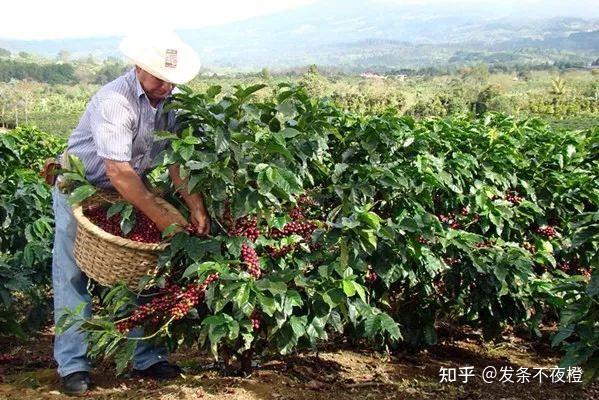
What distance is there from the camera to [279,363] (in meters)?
3.94

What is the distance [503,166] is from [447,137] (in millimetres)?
434

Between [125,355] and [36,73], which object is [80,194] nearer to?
[125,355]

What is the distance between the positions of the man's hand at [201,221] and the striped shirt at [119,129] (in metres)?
0.39

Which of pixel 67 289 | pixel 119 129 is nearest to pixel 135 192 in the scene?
pixel 119 129

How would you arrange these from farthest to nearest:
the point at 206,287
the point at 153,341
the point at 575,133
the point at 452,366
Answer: the point at 575,133 < the point at 452,366 < the point at 153,341 < the point at 206,287

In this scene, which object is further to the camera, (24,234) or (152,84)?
(24,234)

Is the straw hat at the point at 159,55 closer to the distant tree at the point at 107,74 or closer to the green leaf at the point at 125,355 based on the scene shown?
the green leaf at the point at 125,355

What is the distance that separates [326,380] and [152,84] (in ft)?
6.33

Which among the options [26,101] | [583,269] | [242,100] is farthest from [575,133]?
[26,101]

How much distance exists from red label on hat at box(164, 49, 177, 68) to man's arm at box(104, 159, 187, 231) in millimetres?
482

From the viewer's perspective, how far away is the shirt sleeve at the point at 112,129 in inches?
114

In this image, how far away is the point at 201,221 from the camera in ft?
9.76

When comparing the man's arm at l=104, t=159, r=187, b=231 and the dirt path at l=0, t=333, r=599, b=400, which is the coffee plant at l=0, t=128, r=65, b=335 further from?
the man's arm at l=104, t=159, r=187, b=231

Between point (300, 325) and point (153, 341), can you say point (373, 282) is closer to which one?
point (300, 325)
